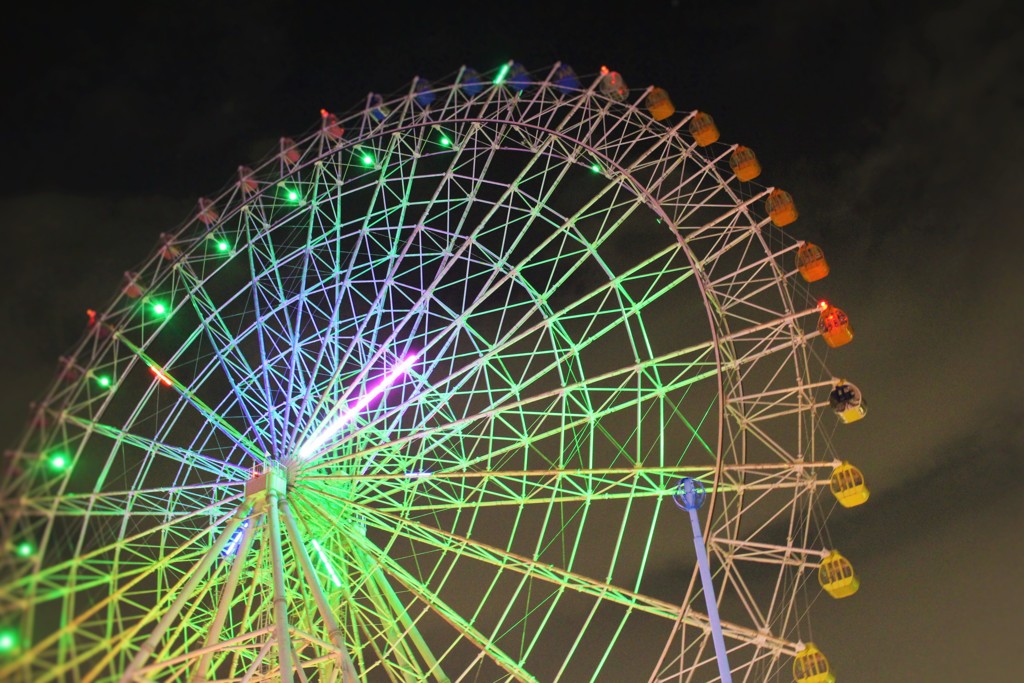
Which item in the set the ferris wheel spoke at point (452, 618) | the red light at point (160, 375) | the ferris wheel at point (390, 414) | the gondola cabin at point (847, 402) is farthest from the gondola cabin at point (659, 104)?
the red light at point (160, 375)

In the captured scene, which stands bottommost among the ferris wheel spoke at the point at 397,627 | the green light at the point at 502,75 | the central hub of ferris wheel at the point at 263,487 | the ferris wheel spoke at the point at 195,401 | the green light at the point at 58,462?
the ferris wheel spoke at the point at 397,627

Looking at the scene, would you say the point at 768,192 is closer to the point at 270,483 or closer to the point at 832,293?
the point at 832,293

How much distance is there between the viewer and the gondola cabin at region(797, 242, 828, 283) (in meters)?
23.7

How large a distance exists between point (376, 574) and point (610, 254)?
42.0 feet

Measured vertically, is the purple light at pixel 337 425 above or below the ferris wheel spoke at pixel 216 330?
below

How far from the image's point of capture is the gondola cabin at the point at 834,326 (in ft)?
74.1

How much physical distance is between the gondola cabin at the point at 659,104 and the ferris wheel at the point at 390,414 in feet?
0.24

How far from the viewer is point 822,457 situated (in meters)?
23.1

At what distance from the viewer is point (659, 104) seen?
2509 centimetres

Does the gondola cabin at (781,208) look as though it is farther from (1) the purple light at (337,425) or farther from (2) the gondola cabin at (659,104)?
(1) the purple light at (337,425)

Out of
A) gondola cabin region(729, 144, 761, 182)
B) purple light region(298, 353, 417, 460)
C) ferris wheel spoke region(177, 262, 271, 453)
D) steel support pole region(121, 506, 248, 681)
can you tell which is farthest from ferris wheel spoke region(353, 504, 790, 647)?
gondola cabin region(729, 144, 761, 182)

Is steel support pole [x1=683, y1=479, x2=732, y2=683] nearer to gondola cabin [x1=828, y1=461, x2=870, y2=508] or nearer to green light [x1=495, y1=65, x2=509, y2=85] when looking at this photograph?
gondola cabin [x1=828, y1=461, x2=870, y2=508]

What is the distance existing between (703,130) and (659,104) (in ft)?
3.95

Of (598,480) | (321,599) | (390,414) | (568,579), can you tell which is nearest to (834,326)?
(598,480)
